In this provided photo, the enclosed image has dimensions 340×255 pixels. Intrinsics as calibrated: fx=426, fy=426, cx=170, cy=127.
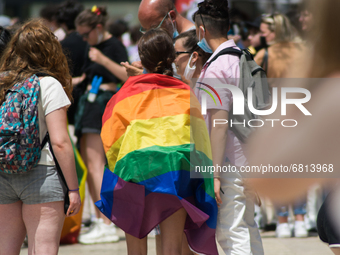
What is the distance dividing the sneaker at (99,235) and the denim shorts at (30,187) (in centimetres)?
229

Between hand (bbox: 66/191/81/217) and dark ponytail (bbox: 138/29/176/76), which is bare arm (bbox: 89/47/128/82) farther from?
hand (bbox: 66/191/81/217)

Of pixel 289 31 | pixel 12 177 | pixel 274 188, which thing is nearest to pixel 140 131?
pixel 12 177

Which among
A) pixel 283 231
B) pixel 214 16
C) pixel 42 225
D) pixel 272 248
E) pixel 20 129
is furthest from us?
pixel 283 231

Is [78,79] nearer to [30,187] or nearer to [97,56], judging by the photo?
[97,56]

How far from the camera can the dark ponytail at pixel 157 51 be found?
3002mm

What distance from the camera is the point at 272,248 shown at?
453cm

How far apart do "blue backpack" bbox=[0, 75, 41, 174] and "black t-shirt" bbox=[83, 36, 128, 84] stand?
2.30 meters

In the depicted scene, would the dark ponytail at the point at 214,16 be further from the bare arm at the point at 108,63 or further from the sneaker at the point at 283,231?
the sneaker at the point at 283,231

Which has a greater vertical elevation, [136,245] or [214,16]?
[214,16]

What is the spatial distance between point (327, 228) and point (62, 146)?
1.56 metres

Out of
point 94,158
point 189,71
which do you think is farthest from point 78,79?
point 189,71

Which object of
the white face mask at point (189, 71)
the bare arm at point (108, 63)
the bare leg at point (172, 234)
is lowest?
the bare leg at point (172, 234)

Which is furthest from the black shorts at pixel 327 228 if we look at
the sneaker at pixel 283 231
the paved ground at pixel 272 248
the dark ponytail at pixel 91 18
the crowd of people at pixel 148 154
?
the dark ponytail at pixel 91 18

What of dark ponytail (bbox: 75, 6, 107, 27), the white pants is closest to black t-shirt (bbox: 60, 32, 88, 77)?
dark ponytail (bbox: 75, 6, 107, 27)
